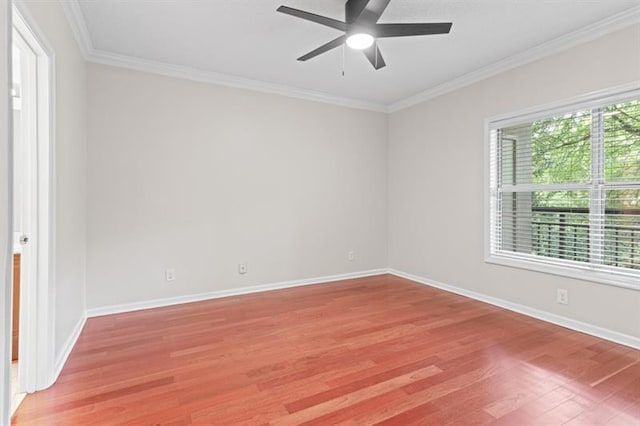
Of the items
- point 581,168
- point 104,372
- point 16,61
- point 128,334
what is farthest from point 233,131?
point 581,168

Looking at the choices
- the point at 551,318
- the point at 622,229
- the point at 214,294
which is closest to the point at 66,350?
the point at 214,294

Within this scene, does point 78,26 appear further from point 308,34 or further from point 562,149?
point 562,149

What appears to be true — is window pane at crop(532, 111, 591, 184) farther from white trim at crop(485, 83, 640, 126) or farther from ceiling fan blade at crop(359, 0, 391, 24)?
ceiling fan blade at crop(359, 0, 391, 24)

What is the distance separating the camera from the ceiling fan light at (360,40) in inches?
90.7

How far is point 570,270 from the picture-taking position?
2.87m

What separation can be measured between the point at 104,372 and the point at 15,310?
2.51 ft

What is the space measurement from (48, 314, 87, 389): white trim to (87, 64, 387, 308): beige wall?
38 centimetres

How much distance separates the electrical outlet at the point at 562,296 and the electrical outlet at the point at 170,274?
381 centimetres

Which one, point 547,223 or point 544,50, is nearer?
point 544,50

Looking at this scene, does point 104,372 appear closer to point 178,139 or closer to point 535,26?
point 178,139

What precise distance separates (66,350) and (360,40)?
10.3 feet

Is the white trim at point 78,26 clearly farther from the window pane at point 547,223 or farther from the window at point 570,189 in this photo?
the window pane at point 547,223

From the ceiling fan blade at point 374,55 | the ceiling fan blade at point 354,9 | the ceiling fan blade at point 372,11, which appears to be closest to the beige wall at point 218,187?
the ceiling fan blade at point 374,55

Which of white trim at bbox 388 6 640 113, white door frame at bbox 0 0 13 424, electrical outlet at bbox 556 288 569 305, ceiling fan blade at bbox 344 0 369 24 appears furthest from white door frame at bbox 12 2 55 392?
electrical outlet at bbox 556 288 569 305
